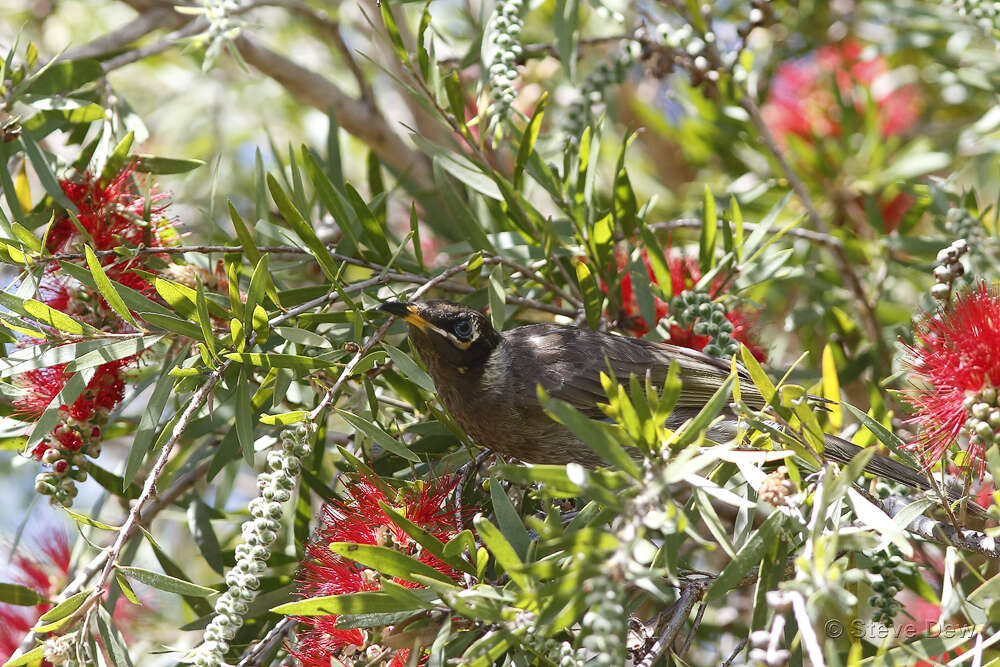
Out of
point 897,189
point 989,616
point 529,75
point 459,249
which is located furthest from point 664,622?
point 529,75

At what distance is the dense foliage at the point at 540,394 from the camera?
2021 mm

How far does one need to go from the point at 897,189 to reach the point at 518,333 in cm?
198

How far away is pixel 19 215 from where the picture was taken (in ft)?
9.39

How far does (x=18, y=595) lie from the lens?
2820 mm

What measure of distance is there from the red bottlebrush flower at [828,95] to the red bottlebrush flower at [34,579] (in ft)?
12.0

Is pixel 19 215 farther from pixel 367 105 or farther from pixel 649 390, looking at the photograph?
pixel 649 390

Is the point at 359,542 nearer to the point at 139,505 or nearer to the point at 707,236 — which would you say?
the point at 139,505

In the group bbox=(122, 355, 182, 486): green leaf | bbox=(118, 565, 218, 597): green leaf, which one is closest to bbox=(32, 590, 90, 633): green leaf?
bbox=(118, 565, 218, 597): green leaf

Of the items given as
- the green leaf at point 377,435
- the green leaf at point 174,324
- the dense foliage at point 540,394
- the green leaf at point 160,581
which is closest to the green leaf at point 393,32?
the dense foliage at point 540,394

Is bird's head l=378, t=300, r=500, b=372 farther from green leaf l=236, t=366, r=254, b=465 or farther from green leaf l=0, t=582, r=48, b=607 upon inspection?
green leaf l=0, t=582, r=48, b=607

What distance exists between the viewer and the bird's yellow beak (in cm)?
274

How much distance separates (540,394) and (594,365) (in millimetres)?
1500

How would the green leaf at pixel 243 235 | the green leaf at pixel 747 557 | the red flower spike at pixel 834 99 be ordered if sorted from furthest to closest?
the red flower spike at pixel 834 99 < the green leaf at pixel 243 235 < the green leaf at pixel 747 557

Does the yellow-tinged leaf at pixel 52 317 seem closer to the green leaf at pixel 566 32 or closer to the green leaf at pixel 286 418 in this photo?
the green leaf at pixel 286 418
